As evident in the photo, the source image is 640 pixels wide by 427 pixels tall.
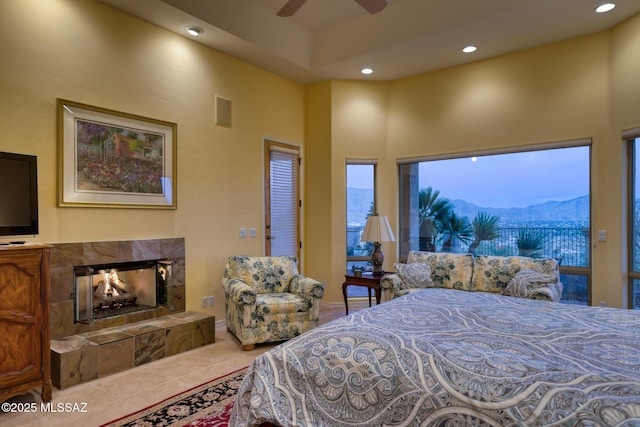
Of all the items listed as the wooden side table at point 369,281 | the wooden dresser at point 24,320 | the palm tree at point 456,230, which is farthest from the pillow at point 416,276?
the wooden dresser at point 24,320

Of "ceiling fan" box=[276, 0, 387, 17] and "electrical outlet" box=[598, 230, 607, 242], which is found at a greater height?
"ceiling fan" box=[276, 0, 387, 17]

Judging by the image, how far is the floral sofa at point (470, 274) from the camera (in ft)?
12.5

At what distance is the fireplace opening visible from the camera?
3.49 m

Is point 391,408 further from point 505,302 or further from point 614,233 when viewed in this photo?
point 614,233

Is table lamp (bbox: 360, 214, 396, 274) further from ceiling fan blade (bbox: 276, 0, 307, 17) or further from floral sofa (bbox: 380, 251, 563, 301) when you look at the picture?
ceiling fan blade (bbox: 276, 0, 307, 17)

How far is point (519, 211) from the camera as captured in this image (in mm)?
4812

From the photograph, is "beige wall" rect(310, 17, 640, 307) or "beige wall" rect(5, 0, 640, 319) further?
"beige wall" rect(310, 17, 640, 307)

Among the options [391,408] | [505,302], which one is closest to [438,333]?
[391,408]

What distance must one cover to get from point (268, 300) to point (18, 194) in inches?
90.2

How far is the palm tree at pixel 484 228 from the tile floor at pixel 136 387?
317cm

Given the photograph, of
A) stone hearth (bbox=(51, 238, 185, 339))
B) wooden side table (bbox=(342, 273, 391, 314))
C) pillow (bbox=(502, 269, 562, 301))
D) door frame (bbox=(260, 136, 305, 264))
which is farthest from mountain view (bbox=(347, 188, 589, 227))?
stone hearth (bbox=(51, 238, 185, 339))

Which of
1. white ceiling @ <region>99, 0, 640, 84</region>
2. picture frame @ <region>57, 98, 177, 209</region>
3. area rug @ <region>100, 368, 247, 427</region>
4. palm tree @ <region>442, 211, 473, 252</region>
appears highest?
white ceiling @ <region>99, 0, 640, 84</region>

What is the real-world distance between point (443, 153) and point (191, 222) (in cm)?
347

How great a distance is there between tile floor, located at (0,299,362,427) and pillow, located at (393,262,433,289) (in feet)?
5.70
